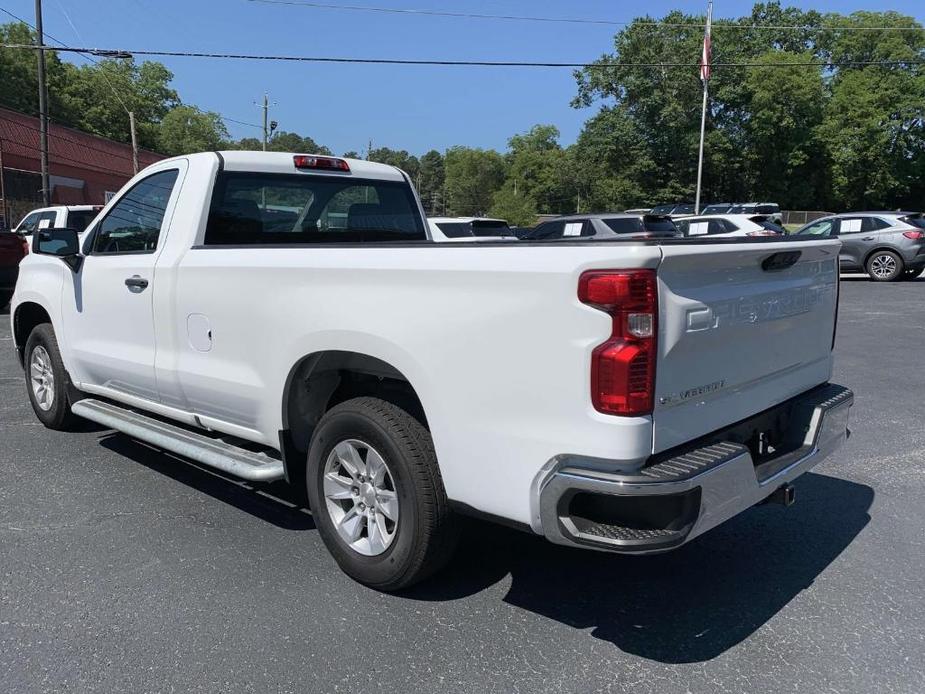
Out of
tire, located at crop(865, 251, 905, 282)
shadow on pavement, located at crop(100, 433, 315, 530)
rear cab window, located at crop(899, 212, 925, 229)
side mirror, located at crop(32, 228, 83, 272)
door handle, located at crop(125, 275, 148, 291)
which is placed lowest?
shadow on pavement, located at crop(100, 433, 315, 530)

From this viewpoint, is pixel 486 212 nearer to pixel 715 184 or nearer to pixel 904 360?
pixel 715 184

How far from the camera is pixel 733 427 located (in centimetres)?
305

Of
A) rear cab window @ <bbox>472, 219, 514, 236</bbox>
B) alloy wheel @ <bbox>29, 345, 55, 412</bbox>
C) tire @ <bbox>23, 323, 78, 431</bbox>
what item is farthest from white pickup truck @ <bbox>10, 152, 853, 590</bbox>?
rear cab window @ <bbox>472, 219, 514, 236</bbox>

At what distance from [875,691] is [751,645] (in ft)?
1.46

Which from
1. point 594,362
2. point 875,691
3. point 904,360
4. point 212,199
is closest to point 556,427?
point 594,362

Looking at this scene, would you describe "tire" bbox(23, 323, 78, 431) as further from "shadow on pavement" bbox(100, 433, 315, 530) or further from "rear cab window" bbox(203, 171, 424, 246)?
"rear cab window" bbox(203, 171, 424, 246)

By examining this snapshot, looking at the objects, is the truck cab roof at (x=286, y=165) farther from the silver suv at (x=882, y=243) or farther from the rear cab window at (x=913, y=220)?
the rear cab window at (x=913, y=220)

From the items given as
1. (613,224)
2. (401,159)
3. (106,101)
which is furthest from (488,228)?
(401,159)

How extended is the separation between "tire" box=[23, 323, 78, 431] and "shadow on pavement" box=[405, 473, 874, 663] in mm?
3466

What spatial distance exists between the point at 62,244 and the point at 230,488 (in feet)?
6.62

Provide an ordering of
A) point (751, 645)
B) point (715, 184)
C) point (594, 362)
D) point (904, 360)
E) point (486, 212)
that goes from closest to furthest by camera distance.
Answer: point (594, 362), point (751, 645), point (904, 360), point (715, 184), point (486, 212)

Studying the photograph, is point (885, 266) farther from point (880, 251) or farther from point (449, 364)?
point (449, 364)

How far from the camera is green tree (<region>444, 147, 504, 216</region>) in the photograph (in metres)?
109

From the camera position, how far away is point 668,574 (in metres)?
3.60
